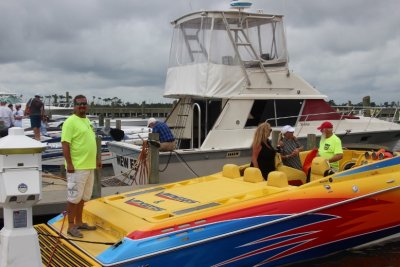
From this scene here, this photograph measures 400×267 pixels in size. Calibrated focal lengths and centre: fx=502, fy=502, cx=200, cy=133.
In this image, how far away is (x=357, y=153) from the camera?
7.52m

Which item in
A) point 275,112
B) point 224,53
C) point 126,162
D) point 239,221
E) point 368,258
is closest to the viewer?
point 239,221

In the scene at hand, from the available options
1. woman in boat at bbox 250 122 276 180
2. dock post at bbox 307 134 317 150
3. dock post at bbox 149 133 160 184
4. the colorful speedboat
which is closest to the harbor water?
the colorful speedboat

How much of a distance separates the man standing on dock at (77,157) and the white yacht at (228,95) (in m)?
4.23

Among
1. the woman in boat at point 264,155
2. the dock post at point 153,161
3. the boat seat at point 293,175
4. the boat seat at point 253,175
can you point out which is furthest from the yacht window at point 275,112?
the boat seat at point 253,175

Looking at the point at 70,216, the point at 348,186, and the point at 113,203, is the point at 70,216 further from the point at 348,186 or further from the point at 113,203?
the point at 348,186

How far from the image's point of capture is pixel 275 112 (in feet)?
35.4

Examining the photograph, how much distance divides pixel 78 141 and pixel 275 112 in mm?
6397

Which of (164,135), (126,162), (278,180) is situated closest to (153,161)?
(164,135)

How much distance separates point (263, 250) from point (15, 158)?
2621 millimetres

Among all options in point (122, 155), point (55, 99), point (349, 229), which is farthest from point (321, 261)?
point (55, 99)

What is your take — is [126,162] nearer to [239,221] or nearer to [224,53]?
[224,53]

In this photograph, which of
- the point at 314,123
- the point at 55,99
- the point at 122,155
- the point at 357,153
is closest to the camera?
the point at 357,153

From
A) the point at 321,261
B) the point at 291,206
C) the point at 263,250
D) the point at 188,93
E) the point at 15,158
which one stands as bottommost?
the point at 321,261

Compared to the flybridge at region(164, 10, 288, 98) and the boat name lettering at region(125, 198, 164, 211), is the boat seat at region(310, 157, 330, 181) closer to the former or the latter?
the boat name lettering at region(125, 198, 164, 211)
